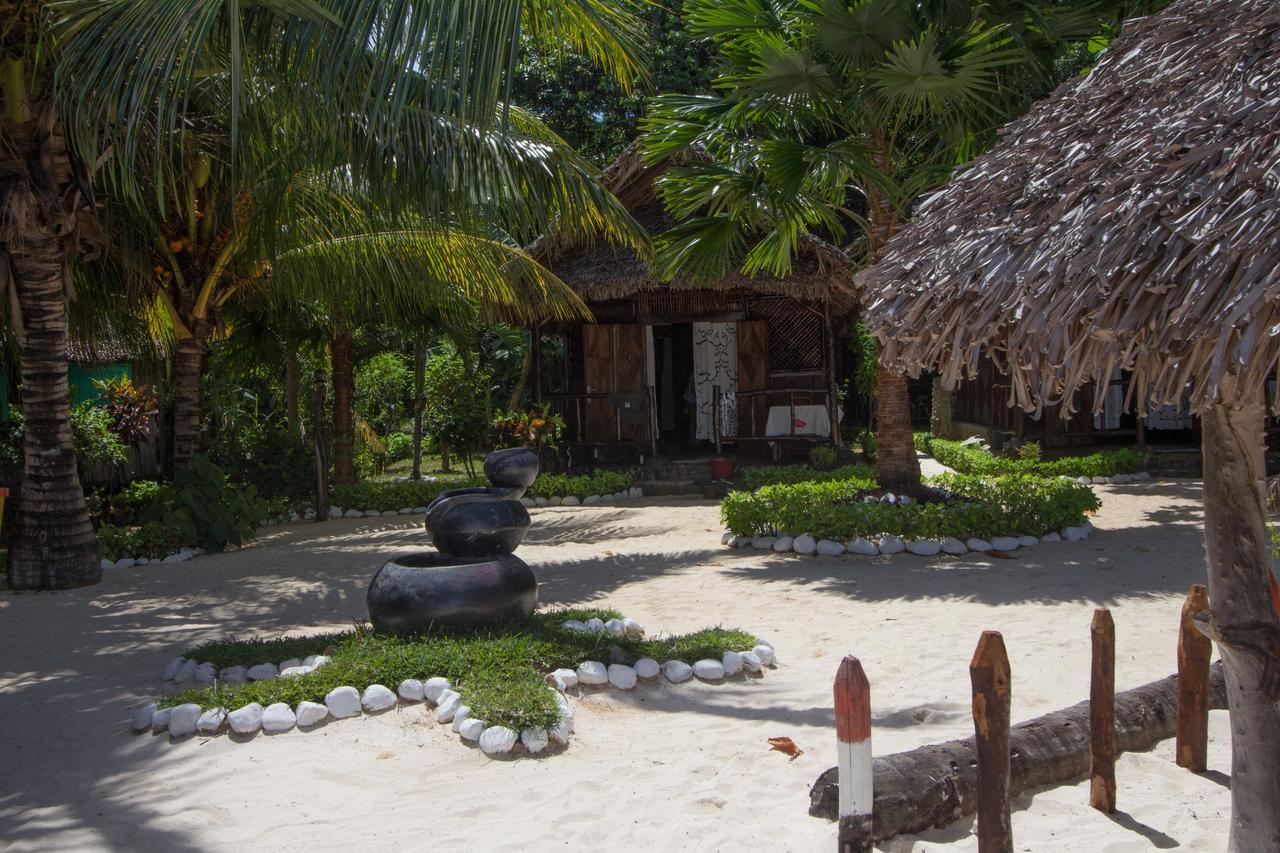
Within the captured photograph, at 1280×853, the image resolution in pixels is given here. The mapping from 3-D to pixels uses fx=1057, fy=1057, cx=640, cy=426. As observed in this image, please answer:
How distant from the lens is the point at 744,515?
→ 399 inches

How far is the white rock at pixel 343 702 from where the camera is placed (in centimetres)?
507

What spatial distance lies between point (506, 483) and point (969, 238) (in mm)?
5468

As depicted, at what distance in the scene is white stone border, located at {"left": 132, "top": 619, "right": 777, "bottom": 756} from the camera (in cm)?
476

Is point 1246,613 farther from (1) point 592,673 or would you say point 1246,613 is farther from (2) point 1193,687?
(1) point 592,673

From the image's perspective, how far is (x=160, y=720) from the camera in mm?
4977

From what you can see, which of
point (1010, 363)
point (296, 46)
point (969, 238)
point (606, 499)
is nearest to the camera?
point (1010, 363)

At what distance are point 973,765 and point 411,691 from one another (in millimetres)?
2671

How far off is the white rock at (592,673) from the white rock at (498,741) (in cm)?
89

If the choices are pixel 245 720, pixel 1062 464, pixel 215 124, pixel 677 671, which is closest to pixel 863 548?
pixel 677 671

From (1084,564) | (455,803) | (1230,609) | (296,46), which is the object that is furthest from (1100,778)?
(296,46)

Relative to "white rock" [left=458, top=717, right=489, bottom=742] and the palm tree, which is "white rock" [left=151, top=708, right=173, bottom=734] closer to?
"white rock" [left=458, top=717, right=489, bottom=742]

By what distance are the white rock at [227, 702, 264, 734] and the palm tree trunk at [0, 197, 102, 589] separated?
4.69 meters

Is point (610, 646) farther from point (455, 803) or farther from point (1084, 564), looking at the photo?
point (1084, 564)

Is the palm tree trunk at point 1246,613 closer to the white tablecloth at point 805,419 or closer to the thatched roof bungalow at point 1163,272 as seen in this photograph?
the thatched roof bungalow at point 1163,272
